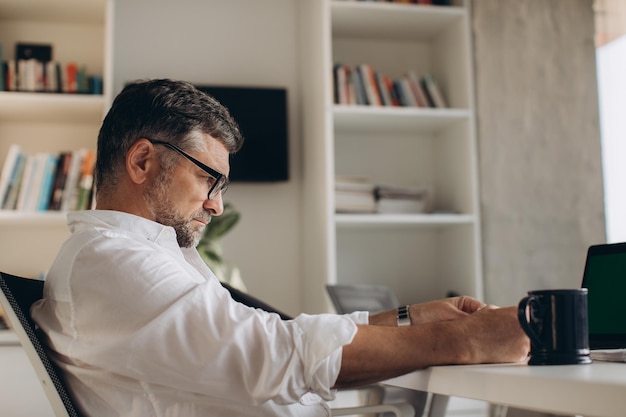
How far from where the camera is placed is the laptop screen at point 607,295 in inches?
52.8

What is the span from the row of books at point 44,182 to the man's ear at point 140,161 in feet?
5.90

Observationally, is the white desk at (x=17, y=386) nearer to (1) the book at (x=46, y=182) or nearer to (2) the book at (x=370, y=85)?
(1) the book at (x=46, y=182)

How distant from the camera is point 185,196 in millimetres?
1477

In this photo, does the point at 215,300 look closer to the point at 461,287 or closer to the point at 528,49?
the point at 461,287

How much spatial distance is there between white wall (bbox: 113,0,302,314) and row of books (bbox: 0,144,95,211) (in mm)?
528

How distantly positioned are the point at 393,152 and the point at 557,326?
110 inches

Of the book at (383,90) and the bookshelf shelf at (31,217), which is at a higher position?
the book at (383,90)

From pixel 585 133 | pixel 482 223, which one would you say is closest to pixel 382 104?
pixel 482 223

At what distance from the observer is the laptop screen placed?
134 centimetres

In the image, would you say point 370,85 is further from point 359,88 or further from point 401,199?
point 401,199

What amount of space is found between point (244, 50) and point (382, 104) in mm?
708

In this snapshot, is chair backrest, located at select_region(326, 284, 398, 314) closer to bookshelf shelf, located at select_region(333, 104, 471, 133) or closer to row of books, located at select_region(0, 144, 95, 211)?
bookshelf shelf, located at select_region(333, 104, 471, 133)

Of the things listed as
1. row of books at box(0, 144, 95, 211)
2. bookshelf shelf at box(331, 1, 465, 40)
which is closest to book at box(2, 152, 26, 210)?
row of books at box(0, 144, 95, 211)

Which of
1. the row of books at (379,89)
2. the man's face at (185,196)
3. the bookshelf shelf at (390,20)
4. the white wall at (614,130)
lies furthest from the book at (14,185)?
the white wall at (614,130)
